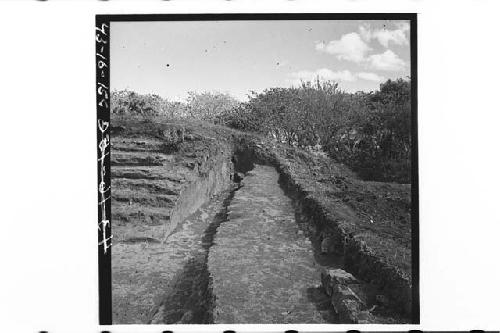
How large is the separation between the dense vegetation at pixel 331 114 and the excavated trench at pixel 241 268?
85 cm

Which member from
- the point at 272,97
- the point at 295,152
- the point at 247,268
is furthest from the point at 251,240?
the point at 272,97

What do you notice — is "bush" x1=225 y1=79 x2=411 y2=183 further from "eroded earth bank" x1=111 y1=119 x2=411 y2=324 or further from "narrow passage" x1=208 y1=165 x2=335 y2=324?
"narrow passage" x1=208 y1=165 x2=335 y2=324

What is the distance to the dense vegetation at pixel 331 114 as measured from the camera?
3.23 m

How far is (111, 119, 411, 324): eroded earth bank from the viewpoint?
2908mm

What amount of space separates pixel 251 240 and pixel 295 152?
3.57 feet

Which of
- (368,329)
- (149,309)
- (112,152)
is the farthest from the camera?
(112,152)

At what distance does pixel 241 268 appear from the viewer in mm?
3139

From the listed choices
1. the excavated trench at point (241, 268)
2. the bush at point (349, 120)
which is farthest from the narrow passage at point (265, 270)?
the bush at point (349, 120)

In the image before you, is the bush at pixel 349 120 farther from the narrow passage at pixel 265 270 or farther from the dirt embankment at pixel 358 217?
the narrow passage at pixel 265 270

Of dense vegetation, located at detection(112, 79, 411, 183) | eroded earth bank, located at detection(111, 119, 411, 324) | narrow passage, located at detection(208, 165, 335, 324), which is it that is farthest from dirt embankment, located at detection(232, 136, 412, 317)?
narrow passage, located at detection(208, 165, 335, 324)
